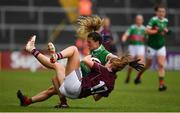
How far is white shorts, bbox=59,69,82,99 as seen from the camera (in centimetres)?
1402

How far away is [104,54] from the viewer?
583 inches

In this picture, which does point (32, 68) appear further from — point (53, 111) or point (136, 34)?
point (53, 111)

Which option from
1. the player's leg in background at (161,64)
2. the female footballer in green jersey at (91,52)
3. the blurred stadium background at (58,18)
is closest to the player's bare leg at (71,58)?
the female footballer in green jersey at (91,52)

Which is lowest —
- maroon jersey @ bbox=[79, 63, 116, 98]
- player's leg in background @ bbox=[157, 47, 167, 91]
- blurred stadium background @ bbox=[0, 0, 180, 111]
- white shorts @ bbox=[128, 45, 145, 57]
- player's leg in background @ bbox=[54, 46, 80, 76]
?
maroon jersey @ bbox=[79, 63, 116, 98]

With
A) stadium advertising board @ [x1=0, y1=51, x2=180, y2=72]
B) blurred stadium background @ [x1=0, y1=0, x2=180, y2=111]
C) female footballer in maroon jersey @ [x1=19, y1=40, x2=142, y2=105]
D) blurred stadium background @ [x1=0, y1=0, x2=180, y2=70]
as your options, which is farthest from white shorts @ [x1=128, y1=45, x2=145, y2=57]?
female footballer in maroon jersey @ [x1=19, y1=40, x2=142, y2=105]

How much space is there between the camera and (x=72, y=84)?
14008 millimetres

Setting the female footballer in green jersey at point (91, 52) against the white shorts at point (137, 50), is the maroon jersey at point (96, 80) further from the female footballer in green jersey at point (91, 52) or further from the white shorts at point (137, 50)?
the white shorts at point (137, 50)

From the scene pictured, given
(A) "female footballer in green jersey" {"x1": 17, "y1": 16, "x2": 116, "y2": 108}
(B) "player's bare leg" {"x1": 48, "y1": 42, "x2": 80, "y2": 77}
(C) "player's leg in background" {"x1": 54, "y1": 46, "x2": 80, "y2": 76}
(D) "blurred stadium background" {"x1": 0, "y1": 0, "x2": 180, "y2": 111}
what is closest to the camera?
(B) "player's bare leg" {"x1": 48, "y1": 42, "x2": 80, "y2": 77}

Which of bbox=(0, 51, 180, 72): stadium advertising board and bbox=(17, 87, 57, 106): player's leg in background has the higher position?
bbox=(0, 51, 180, 72): stadium advertising board

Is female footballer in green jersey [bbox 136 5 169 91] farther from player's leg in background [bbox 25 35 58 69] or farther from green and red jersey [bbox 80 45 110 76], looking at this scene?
player's leg in background [bbox 25 35 58 69]

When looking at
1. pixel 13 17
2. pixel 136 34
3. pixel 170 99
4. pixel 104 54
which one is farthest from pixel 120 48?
pixel 104 54

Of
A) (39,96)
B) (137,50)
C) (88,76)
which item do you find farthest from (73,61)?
(137,50)

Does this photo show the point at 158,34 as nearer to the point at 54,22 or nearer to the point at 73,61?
the point at 73,61

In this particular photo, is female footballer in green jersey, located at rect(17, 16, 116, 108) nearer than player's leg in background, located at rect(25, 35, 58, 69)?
No
